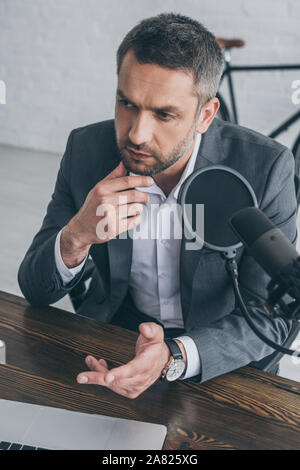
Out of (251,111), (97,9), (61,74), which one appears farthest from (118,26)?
(251,111)

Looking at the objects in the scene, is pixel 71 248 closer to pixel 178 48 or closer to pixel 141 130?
pixel 141 130

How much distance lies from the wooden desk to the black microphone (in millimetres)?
281

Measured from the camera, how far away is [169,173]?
126cm

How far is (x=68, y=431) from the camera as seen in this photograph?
2.43ft

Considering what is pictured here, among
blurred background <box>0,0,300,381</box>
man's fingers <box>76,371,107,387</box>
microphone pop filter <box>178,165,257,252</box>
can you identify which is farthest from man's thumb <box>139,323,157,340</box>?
Answer: blurred background <box>0,0,300,381</box>

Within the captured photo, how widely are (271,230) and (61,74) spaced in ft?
11.7

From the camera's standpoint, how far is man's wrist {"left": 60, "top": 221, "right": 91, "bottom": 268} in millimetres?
1024

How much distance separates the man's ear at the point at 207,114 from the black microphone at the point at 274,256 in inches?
22.3

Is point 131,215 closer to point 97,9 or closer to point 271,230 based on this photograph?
point 271,230

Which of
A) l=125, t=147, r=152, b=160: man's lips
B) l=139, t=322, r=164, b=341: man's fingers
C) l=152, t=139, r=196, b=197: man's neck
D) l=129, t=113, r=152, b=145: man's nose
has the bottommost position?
l=139, t=322, r=164, b=341: man's fingers

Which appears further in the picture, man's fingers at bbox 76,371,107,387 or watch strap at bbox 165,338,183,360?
watch strap at bbox 165,338,183,360

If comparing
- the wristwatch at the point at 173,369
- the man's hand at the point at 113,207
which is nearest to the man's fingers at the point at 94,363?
the wristwatch at the point at 173,369

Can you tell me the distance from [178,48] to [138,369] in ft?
2.15

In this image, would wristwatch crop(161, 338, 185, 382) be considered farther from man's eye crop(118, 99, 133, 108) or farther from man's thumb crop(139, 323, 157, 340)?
man's eye crop(118, 99, 133, 108)
